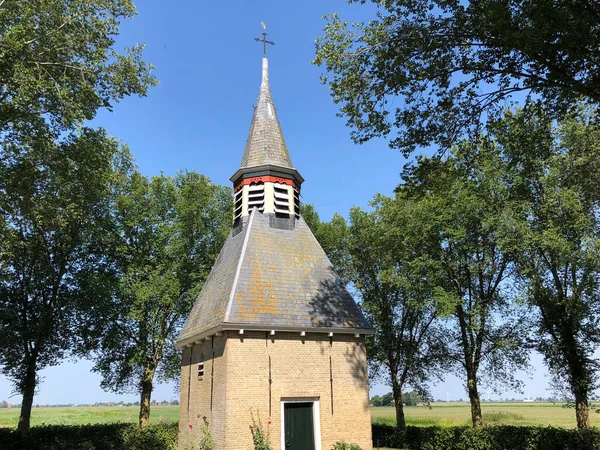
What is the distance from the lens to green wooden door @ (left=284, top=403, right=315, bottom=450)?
1399 cm

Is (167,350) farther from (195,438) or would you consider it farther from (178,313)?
(195,438)

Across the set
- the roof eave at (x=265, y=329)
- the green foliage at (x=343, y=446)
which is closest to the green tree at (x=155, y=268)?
the roof eave at (x=265, y=329)

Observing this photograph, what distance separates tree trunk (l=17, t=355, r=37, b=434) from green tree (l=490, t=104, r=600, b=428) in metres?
24.6

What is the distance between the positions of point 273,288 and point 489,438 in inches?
433

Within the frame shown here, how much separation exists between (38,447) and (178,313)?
31.6 feet

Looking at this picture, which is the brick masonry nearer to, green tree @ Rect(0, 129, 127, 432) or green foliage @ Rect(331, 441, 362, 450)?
green foliage @ Rect(331, 441, 362, 450)

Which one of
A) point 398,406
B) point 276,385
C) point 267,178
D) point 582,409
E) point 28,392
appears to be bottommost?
point 398,406

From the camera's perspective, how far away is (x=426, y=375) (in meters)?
26.0

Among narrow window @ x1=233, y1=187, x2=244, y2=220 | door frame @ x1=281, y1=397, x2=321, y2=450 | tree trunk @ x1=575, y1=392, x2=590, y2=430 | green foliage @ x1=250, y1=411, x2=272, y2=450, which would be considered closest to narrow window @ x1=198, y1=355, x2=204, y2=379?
green foliage @ x1=250, y1=411, x2=272, y2=450

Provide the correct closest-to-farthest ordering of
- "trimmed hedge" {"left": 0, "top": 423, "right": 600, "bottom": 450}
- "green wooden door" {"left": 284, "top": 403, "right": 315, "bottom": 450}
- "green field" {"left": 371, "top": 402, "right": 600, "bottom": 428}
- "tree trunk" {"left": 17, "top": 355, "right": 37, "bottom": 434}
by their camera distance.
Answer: "green wooden door" {"left": 284, "top": 403, "right": 315, "bottom": 450} → "trimmed hedge" {"left": 0, "top": 423, "right": 600, "bottom": 450} → "tree trunk" {"left": 17, "top": 355, "right": 37, "bottom": 434} → "green field" {"left": 371, "top": 402, "right": 600, "bottom": 428}

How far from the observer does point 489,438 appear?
17.6m

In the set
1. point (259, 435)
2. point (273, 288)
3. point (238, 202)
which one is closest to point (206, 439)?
point (259, 435)

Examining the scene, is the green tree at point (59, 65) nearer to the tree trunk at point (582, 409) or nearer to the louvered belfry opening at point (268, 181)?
the louvered belfry opening at point (268, 181)

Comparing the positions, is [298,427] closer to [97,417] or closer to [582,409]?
[582,409]
